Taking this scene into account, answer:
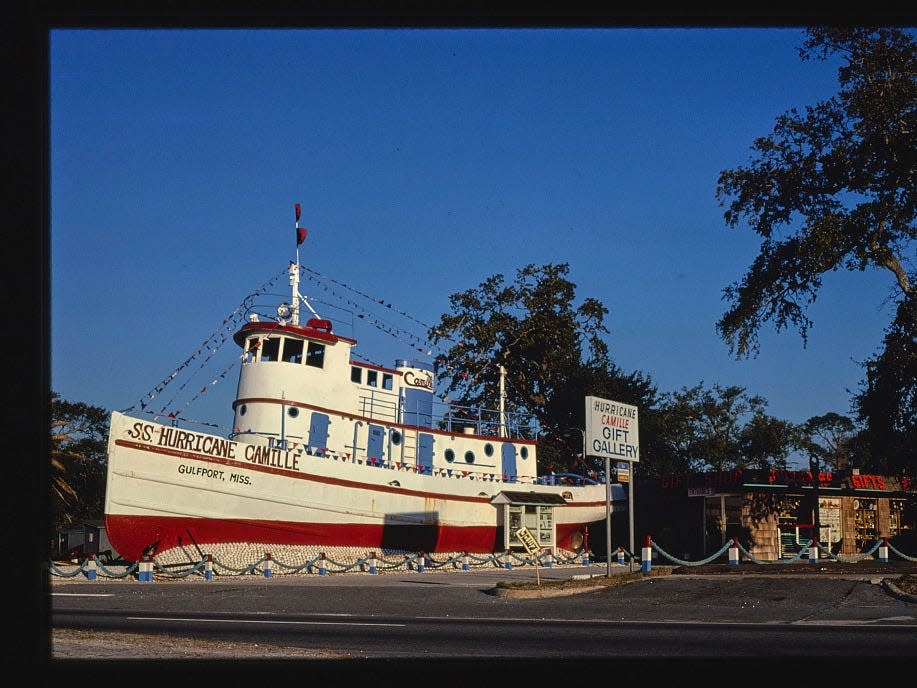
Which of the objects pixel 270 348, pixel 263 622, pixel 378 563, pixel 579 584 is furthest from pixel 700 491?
pixel 263 622

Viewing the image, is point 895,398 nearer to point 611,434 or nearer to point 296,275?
point 611,434

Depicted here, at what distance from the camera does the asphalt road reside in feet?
33.8

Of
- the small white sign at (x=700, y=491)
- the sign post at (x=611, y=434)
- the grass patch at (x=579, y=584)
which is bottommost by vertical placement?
the grass patch at (x=579, y=584)

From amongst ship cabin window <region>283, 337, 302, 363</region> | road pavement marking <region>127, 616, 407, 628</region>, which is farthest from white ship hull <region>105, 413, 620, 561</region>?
road pavement marking <region>127, 616, 407, 628</region>

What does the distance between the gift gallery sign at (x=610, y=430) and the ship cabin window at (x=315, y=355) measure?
14.7 meters

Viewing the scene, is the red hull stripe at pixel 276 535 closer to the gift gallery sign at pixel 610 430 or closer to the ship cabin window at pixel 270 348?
the ship cabin window at pixel 270 348

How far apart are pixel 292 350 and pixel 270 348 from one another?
80cm

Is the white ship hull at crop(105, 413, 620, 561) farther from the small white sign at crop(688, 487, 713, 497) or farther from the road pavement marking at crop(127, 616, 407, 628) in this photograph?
the road pavement marking at crop(127, 616, 407, 628)

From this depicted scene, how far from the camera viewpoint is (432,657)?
10.3 meters

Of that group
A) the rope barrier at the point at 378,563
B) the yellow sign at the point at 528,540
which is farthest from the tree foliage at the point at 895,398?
the yellow sign at the point at 528,540

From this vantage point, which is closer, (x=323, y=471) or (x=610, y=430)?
(x=610, y=430)

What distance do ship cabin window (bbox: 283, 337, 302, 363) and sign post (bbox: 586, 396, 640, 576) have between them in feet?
48.9

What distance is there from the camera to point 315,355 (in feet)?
121

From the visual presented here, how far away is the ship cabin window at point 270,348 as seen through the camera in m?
36.1
